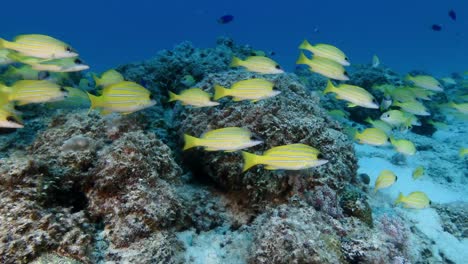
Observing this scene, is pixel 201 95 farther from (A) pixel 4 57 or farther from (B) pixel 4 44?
(A) pixel 4 57

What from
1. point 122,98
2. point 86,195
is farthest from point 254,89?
point 86,195

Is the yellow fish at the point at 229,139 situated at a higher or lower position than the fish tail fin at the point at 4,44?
lower

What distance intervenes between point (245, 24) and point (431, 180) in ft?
424

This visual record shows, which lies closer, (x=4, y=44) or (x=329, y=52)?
(x=4, y=44)

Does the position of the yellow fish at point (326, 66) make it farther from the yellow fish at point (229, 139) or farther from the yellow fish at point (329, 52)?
the yellow fish at point (229, 139)

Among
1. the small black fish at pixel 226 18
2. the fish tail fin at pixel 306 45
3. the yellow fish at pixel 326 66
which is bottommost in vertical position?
the yellow fish at pixel 326 66

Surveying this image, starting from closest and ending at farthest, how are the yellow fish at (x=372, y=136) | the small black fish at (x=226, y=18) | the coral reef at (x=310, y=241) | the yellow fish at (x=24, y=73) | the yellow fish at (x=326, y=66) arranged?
the coral reef at (x=310, y=241) → the yellow fish at (x=326, y=66) → the yellow fish at (x=372, y=136) → the yellow fish at (x=24, y=73) → the small black fish at (x=226, y=18)

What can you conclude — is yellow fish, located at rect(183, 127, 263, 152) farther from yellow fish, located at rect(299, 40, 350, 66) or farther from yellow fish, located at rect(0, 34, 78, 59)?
yellow fish, located at rect(299, 40, 350, 66)

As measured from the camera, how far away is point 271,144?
4.59 m

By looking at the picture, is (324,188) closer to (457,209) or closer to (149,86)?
(457,209)

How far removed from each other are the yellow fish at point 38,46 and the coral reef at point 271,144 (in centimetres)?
215

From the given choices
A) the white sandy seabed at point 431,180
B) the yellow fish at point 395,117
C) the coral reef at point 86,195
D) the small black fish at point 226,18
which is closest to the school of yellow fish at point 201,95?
the coral reef at point 86,195

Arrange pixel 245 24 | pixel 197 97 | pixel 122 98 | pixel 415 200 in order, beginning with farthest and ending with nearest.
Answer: pixel 245 24 < pixel 415 200 < pixel 197 97 < pixel 122 98

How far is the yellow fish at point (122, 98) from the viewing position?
405 centimetres
